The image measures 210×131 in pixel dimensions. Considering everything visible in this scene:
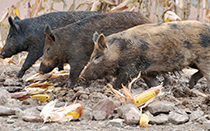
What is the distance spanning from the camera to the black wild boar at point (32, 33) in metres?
6.20

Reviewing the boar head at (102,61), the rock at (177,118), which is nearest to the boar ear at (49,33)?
the boar head at (102,61)

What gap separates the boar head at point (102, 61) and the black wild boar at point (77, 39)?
755 millimetres

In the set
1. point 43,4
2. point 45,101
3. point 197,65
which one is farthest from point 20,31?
point 197,65

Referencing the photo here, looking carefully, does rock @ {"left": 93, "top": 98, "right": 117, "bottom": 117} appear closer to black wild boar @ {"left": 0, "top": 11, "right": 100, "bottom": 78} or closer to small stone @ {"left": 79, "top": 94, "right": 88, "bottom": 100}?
small stone @ {"left": 79, "top": 94, "right": 88, "bottom": 100}

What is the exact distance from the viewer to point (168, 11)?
7492 mm

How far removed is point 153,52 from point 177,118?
4.96ft

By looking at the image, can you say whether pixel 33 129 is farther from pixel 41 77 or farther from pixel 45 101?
pixel 41 77

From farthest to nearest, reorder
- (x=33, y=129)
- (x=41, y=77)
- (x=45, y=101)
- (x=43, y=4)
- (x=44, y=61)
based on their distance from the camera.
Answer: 1. (x=43, y=4)
2. (x=41, y=77)
3. (x=44, y=61)
4. (x=45, y=101)
5. (x=33, y=129)

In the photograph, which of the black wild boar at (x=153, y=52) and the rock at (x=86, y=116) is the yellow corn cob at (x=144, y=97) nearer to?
the rock at (x=86, y=116)

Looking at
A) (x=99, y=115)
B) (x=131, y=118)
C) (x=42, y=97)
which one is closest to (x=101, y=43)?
(x=42, y=97)

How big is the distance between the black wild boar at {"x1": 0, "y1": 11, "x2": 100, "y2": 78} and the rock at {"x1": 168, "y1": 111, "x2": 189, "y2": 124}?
12.1ft

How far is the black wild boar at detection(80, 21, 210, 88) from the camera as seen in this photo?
4.44 meters

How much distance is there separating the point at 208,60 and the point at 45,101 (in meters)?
2.46

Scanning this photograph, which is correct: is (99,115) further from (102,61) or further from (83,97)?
(102,61)
